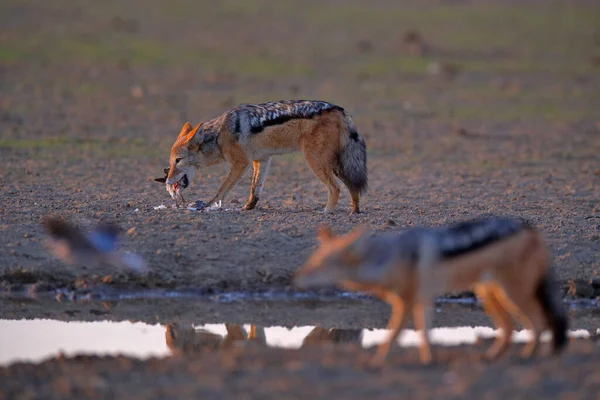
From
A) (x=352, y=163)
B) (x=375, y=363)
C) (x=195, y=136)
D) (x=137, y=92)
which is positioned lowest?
(x=375, y=363)

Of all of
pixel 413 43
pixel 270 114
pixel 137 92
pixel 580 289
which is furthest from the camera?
pixel 413 43

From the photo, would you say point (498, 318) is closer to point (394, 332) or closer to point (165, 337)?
point (394, 332)

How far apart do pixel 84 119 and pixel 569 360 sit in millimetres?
12977

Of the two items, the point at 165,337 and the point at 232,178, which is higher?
the point at 232,178

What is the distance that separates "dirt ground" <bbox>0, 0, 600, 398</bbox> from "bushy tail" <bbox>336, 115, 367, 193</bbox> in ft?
1.34

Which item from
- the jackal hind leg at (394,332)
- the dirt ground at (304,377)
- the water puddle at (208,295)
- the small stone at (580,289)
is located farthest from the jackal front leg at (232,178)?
the jackal hind leg at (394,332)

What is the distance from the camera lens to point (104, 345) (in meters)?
8.57

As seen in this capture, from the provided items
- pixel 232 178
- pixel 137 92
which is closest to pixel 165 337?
pixel 232 178

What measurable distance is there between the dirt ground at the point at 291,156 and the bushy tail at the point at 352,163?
409 mm

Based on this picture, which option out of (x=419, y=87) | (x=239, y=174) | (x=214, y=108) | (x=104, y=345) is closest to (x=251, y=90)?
(x=214, y=108)

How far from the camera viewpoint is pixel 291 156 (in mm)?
16078

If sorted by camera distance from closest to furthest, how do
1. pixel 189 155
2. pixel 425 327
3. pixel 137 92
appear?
1. pixel 425 327
2. pixel 189 155
3. pixel 137 92

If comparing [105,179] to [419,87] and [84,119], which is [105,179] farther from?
[419,87]

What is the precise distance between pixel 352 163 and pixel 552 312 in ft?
16.0
